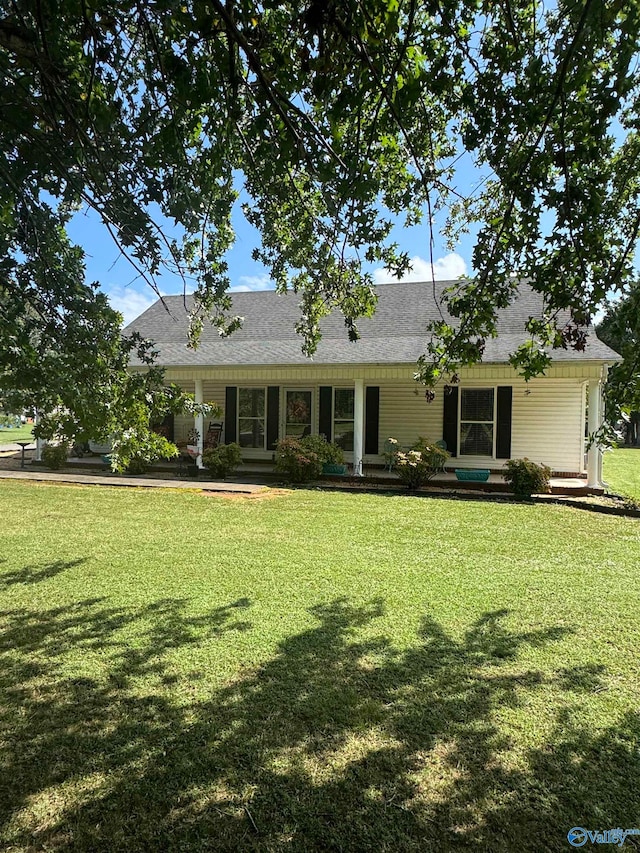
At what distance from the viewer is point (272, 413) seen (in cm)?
1597

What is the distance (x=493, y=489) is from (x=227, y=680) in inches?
398

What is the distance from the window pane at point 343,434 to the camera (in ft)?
49.8

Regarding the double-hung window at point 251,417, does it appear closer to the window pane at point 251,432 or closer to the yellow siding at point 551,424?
the window pane at point 251,432

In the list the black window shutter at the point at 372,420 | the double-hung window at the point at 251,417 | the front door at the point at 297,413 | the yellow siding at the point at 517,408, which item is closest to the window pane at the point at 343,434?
the black window shutter at the point at 372,420

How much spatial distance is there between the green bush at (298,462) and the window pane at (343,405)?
2087 mm

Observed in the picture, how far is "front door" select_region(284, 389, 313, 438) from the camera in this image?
51.7ft

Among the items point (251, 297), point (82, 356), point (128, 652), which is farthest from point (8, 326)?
point (251, 297)

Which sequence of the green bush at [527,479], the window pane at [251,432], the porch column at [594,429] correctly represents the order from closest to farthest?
the green bush at [527,479]
the porch column at [594,429]
the window pane at [251,432]

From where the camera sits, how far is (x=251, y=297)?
62.6ft

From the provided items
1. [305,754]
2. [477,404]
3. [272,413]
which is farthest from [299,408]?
A: [305,754]

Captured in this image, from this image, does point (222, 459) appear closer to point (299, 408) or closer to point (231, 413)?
point (231, 413)

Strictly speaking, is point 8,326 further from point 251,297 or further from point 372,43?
point 251,297

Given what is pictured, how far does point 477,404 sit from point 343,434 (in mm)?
3858

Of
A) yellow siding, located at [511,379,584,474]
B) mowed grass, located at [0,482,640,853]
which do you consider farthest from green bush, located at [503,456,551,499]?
mowed grass, located at [0,482,640,853]
